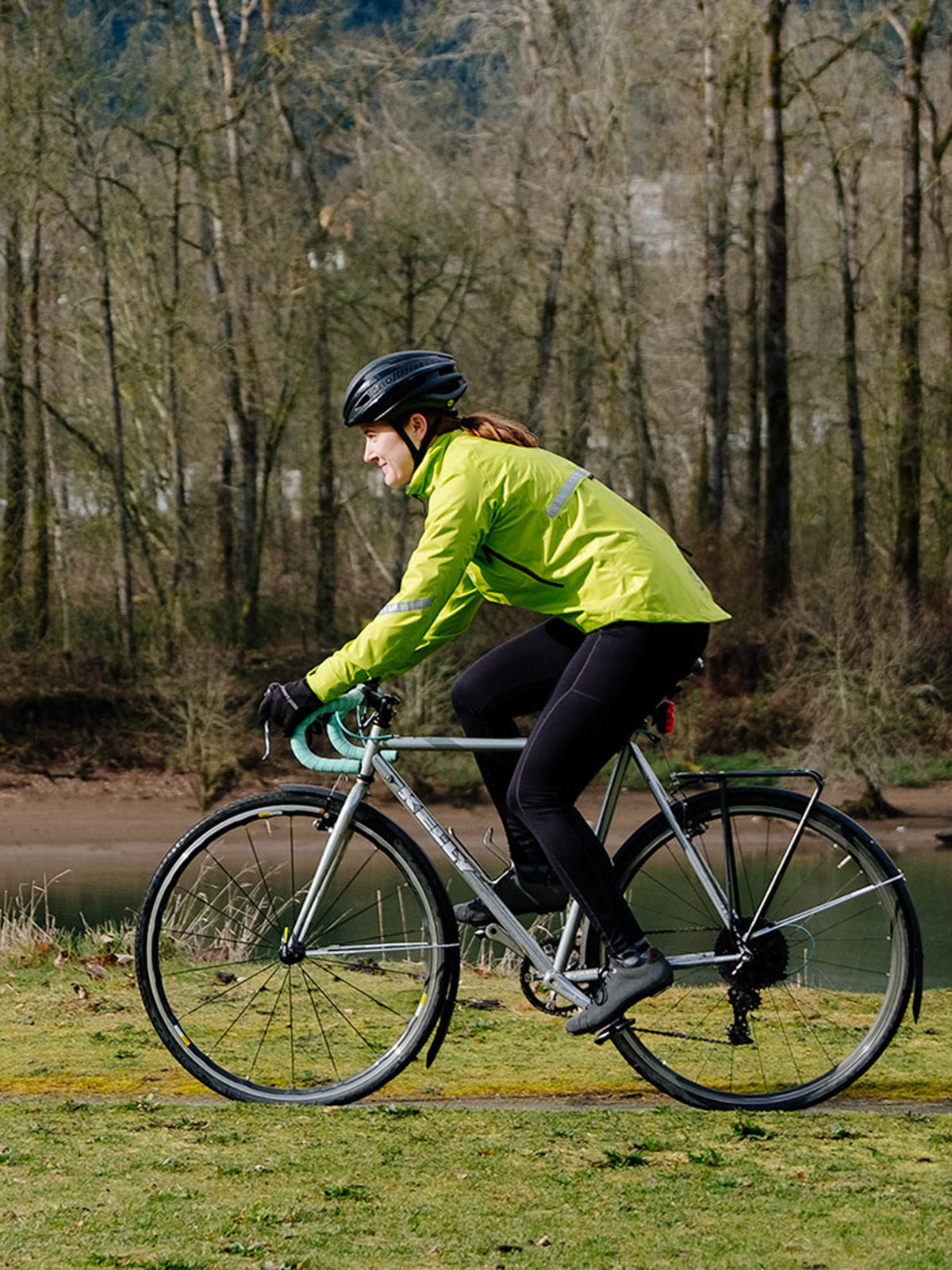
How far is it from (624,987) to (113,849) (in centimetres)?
2288

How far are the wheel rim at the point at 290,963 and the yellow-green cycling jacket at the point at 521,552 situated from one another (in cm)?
63

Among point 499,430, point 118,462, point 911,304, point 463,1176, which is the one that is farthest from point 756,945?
point 911,304

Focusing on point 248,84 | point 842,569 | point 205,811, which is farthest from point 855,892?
point 248,84

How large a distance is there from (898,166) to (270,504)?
1485cm

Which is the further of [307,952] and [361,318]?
[361,318]

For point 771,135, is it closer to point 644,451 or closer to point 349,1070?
point 644,451

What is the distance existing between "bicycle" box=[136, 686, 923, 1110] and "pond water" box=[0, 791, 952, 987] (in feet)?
50.1

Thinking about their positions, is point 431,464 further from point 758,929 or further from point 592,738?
point 758,929

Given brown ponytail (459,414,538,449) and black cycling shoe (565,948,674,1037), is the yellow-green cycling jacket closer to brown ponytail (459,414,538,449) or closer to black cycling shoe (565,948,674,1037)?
brown ponytail (459,414,538,449)

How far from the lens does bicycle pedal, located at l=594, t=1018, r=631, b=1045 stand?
4.43 metres

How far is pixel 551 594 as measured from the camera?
438 cm

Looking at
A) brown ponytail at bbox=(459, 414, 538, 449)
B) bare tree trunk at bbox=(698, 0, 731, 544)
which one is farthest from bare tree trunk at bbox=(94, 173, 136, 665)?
brown ponytail at bbox=(459, 414, 538, 449)

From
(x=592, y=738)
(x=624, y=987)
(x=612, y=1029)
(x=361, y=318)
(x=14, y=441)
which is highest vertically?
(x=361, y=318)

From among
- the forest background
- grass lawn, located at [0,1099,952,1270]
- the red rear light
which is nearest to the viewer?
grass lawn, located at [0,1099,952,1270]
